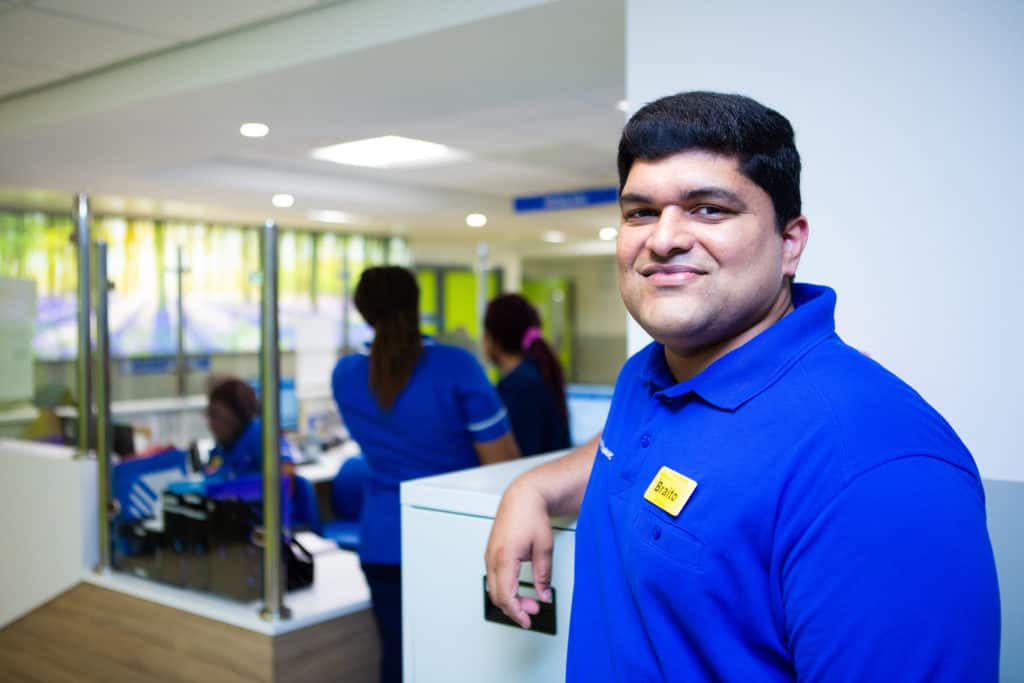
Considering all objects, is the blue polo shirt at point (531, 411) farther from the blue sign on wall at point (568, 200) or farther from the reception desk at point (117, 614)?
the blue sign on wall at point (568, 200)

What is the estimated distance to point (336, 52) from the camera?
2859 mm

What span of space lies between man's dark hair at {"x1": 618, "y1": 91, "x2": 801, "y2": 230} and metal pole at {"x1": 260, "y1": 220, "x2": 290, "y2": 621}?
1.77m

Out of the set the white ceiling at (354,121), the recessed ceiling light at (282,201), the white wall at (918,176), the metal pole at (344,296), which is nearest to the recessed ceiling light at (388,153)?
the white ceiling at (354,121)

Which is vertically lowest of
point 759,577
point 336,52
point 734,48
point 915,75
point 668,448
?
point 759,577

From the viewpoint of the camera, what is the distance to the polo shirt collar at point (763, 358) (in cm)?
93

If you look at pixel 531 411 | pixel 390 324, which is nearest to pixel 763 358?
pixel 390 324

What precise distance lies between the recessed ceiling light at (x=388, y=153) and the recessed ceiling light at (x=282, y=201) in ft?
2.84

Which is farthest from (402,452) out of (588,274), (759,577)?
(588,274)

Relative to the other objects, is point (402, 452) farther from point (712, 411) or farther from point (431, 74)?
point (712, 411)

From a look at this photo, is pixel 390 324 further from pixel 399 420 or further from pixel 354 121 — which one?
pixel 354 121

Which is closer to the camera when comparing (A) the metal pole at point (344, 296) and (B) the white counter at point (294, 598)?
(B) the white counter at point (294, 598)

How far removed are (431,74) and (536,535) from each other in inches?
87.0

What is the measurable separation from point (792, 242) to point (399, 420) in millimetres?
1633

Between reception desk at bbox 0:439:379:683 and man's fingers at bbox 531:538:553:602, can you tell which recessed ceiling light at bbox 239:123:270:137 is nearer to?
reception desk at bbox 0:439:379:683
